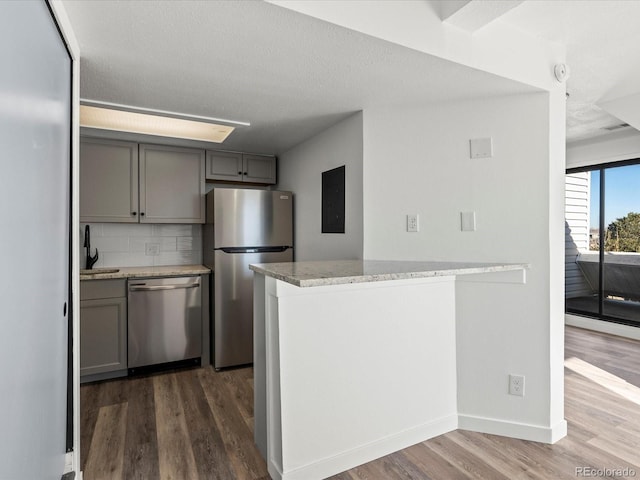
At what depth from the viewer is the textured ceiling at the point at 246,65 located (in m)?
1.48

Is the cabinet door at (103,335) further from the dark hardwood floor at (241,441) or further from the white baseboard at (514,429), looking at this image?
the white baseboard at (514,429)

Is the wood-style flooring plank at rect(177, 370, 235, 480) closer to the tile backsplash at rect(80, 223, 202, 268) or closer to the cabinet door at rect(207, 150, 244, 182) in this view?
the tile backsplash at rect(80, 223, 202, 268)

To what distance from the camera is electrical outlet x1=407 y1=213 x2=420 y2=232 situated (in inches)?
95.7

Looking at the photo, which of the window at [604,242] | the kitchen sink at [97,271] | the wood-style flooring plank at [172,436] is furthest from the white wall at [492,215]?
the window at [604,242]

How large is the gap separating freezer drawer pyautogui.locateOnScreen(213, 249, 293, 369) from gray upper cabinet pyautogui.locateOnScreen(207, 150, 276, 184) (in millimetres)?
897

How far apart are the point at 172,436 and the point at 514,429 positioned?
206 centimetres

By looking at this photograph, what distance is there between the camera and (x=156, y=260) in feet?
12.4

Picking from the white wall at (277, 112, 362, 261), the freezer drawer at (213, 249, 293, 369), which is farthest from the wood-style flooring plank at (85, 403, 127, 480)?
the white wall at (277, 112, 362, 261)

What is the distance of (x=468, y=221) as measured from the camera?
2301mm

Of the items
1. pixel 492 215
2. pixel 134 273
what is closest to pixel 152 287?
pixel 134 273

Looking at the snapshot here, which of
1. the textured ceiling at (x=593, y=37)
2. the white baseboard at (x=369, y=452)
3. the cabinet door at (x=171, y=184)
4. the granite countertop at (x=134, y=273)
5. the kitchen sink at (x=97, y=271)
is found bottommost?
the white baseboard at (x=369, y=452)

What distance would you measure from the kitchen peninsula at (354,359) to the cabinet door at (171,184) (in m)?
1.92

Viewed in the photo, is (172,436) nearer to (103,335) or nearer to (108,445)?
(108,445)

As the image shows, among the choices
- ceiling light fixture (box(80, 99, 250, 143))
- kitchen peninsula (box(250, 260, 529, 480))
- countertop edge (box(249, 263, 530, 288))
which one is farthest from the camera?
ceiling light fixture (box(80, 99, 250, 143))
